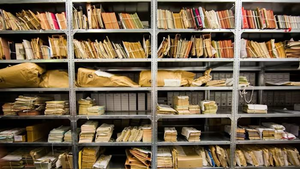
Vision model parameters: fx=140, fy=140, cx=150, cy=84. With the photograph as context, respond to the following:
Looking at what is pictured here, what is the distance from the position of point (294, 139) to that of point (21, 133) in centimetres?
401

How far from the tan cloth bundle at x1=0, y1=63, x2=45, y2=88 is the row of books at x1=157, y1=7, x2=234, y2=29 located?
1772 millimetres

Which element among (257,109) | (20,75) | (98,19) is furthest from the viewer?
(257,109)

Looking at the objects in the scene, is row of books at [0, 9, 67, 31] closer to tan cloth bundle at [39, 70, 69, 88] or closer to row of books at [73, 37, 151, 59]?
row of books at [73, 37, 151, 59]

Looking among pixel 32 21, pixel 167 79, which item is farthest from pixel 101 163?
pixel 32 21

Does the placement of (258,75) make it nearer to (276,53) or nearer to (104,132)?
(276,53)

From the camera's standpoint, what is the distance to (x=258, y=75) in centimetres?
244

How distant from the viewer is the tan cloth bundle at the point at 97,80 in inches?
76.2

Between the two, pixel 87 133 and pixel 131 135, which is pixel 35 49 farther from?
pixel 131 135

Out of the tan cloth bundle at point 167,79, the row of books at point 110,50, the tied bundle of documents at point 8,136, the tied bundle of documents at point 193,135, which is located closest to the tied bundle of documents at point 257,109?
the tied bundle of documents at point 193,135

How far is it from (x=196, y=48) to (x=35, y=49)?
2304 millimetres

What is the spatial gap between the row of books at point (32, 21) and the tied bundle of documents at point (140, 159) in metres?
2.04

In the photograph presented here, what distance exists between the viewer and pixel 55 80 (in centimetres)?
201

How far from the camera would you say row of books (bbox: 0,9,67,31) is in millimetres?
1928

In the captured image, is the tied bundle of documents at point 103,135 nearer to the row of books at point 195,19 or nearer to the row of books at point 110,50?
the row of books at point 110,50
